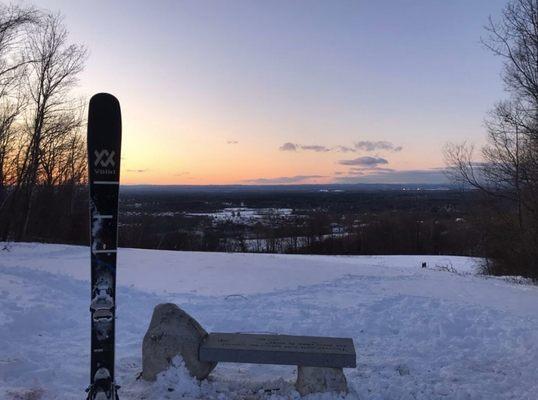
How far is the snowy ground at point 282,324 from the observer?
15.5ft

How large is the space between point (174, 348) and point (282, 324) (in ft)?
8.79

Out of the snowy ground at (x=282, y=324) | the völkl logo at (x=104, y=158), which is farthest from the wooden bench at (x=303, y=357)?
the völkl logo at (x=104, y=158)

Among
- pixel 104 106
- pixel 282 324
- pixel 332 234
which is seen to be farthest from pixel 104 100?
pixel 332 234

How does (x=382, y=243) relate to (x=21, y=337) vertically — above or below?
below

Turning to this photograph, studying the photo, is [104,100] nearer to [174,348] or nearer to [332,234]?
[174,348]

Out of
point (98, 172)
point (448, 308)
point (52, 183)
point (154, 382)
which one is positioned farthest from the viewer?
point (52, 183)

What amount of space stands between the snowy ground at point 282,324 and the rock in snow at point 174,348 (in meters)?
0.12

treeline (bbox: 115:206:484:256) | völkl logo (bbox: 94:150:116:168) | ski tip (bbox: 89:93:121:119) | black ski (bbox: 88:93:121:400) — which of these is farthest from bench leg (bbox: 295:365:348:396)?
treeline (bbox: 115:206:484:256)

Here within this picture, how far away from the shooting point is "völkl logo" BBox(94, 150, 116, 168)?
3.85 meters

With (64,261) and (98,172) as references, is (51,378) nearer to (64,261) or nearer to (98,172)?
(98,172)

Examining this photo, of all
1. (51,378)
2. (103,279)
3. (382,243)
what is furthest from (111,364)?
(382,243)

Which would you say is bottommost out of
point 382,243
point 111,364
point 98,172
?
point 382,243

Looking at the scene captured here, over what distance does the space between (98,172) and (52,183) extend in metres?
32.4

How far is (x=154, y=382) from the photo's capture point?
4699 millimetres
